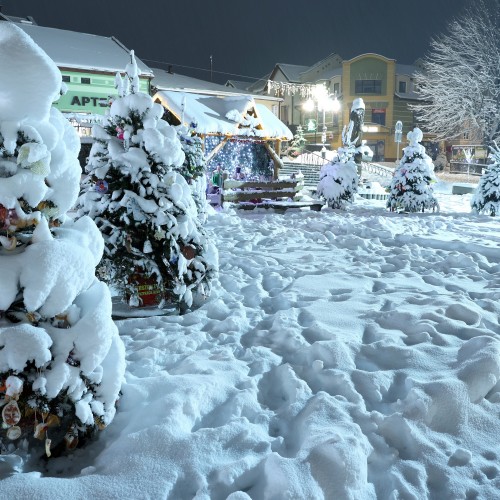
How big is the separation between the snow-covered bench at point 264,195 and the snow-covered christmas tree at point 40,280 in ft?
45.5

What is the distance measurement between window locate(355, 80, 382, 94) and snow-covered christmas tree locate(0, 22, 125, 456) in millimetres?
48487

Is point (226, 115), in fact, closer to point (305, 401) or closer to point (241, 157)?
point (241, 157)

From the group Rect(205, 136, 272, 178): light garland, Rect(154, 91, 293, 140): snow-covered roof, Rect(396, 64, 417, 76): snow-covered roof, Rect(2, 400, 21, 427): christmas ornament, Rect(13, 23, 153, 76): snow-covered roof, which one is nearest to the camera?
Rect(2, 400, 21, 427): christmas ornament

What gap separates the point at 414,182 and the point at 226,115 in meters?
8.91

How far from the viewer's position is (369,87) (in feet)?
157

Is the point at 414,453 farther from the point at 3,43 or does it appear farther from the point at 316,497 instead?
the point at 3,43

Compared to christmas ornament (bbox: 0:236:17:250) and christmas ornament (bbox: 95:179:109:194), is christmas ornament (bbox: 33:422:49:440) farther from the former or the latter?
christmas ornament (bbox: 95:179:109:194)

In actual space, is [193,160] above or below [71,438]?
above

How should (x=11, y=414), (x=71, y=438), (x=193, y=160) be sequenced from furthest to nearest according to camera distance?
1. (x=193, y=160)
2. (x=71, y=438)
3. (x=11, y=414)

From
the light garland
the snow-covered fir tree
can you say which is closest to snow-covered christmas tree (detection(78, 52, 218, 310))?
the snow-covered fir tree

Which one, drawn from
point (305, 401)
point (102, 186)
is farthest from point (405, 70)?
point (305, 401)

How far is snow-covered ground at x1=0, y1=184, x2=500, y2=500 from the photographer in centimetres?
269

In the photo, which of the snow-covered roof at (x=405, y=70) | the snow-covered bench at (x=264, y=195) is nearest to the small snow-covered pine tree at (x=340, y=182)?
the snow-covered bench at (x=264, y=195)

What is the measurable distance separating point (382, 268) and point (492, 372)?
4.26 m
